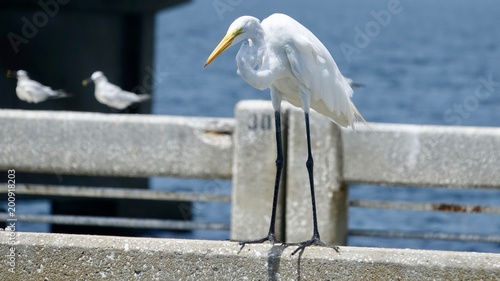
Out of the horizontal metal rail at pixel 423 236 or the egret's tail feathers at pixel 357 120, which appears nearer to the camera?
the egret's tail feathers at pixel 357 120

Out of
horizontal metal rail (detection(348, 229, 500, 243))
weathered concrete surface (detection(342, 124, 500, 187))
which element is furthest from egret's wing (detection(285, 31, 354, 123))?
horizontal metal rail (detection(348, 229, 500, 243))

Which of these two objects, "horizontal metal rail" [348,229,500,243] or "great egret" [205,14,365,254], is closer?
"great egret" [205,14,365,254]

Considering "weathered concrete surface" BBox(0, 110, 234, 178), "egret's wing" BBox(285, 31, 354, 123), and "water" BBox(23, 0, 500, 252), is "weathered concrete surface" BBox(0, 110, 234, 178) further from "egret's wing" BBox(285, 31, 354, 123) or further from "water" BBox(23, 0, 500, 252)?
"water" BBox(23, 0, 500, 252)

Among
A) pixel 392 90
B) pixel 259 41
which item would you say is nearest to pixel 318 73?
pixel 259 41

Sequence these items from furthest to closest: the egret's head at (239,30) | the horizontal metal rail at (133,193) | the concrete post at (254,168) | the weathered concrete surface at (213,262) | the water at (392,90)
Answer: the water at (392,90)
the horizontal metal rail at (133,193)
the concrete post at (254,168)
the egret's head at (239,30)
the weathered concrete surface at (213,262)

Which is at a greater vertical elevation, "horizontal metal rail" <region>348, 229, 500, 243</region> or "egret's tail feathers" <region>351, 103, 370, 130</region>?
"egret's tail feathers" <region>351, 103, 370, 130</region>

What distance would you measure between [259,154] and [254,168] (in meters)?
Result: 0.11

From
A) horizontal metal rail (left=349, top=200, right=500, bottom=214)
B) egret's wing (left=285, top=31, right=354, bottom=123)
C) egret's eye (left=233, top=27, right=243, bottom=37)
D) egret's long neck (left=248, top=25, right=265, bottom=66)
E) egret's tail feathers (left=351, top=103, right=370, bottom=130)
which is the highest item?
egret's eye (left=233, top=27, right=243, bottom=37)

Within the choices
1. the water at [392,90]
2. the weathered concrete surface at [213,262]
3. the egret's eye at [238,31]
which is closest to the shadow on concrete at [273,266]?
the weathered concrete surface at [213,262]

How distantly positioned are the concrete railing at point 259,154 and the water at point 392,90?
891cm

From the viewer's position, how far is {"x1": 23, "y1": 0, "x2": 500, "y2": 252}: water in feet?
62.7

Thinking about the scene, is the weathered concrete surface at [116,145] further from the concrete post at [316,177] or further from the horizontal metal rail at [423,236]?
the horizontal metal rail at [423,236]

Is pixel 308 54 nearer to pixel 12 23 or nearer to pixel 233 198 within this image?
pixel 233 198

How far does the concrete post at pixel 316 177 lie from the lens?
7672mm
